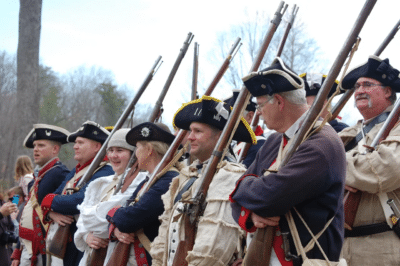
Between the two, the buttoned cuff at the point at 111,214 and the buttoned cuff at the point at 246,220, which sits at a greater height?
the buttoned cuff at the point at 246,220

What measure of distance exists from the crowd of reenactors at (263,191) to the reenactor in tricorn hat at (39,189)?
0.63 m

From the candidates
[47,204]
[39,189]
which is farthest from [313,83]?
[39,189]

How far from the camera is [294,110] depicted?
287 cm

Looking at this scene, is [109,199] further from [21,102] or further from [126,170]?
[21,102]

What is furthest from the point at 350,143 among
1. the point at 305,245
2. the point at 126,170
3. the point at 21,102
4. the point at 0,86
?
the point at 0,86

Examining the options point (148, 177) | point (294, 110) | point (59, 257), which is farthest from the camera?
point (59, 257)

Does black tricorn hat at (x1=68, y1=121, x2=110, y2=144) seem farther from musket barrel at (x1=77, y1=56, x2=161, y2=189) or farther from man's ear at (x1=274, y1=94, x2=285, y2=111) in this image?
man's ear at (x1=274, y1=94, x2=285, y2=111)

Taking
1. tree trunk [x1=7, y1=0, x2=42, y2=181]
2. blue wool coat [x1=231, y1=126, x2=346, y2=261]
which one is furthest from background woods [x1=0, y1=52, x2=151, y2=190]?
blue wool coat [x1=231, y1=126, x2=346, y2=261]

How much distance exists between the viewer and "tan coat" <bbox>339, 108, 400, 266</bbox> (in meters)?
3.23

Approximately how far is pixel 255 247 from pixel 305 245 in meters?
0.28

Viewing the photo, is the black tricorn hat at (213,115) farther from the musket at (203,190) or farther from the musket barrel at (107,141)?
the musket barrel at (107,141)

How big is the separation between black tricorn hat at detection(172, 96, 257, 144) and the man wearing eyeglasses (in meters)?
0.89

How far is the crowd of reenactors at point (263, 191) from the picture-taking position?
2.50 meters

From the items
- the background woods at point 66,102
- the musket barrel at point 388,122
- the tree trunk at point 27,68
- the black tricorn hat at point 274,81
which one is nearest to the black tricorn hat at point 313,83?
the musket barrel at point 388,122
